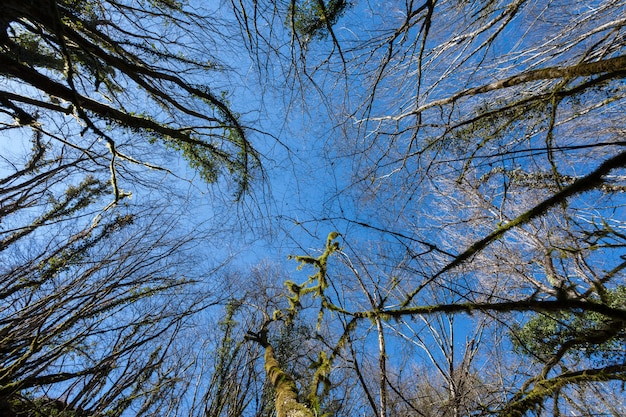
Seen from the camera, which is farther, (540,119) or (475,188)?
(475,188)

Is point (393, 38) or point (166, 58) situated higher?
point (166, 58)

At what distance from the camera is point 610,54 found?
3385 millimetres

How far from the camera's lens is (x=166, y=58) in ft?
14.6

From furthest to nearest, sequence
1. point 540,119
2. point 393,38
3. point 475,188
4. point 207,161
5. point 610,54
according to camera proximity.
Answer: point 475,188
point 207,161
point 540,119
point 610,54
point 393,38

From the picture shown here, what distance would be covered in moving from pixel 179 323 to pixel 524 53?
6.01m

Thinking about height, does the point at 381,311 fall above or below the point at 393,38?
below

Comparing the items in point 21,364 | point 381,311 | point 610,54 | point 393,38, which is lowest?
point 21,364

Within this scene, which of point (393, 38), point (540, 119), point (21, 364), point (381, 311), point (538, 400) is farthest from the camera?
point (540, 119)

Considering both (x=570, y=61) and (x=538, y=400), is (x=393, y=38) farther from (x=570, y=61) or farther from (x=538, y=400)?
(x=538, y=400)

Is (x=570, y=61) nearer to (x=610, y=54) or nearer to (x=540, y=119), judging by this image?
(x=610, y=54)

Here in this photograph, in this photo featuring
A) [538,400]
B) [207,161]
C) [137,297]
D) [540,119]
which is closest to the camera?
[538,400]

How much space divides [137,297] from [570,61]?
687cm

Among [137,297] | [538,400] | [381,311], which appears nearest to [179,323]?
[137,297]

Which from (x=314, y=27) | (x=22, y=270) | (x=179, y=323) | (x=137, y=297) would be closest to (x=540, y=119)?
(x=314, y=27)
